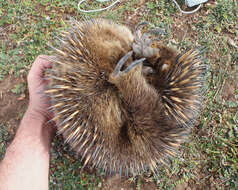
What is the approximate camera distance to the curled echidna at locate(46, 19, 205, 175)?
4.52ft

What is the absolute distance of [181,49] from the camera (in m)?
2.55

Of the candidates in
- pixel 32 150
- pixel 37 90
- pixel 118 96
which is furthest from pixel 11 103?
pixel 118 96

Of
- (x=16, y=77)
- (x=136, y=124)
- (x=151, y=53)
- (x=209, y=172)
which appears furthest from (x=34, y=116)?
(x=209, y=172)

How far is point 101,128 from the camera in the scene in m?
1.38

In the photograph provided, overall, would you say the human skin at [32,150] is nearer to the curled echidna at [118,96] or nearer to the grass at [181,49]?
the grass at [181,49]

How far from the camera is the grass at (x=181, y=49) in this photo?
2234 mm

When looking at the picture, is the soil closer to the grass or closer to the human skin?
the grass

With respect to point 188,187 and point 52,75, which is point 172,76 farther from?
point 188,187

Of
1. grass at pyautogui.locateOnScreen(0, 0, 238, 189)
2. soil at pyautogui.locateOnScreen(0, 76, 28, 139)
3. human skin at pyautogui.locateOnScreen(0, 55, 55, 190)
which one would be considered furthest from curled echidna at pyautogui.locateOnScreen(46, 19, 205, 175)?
soil at pyautogui.locateOnScreen(0, 76, 28, 139)

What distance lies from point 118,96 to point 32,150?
3.43ft

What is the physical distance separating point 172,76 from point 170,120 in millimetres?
296

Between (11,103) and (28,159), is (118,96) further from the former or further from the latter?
(11,103)

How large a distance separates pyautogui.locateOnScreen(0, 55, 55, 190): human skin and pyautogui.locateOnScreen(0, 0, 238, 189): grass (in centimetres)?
35

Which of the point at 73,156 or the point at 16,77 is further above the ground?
the point at 16,77
